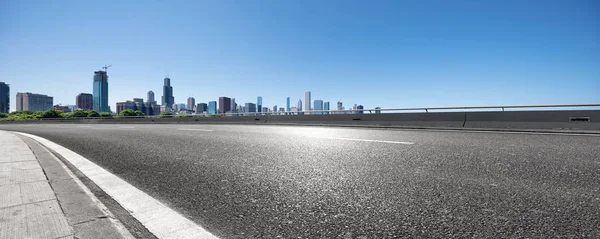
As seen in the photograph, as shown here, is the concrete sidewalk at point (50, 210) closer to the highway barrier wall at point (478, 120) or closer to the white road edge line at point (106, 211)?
the white road edge line at point (106, 211)

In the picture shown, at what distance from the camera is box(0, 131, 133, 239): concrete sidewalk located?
1.66 meters

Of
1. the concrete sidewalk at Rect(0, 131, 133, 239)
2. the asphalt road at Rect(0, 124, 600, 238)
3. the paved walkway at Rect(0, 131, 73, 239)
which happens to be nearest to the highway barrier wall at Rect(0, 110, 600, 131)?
the asphalt road at Rect(0, 124, 600, 238)

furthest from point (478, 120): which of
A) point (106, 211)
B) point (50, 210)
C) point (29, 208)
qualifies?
point (29, 208)

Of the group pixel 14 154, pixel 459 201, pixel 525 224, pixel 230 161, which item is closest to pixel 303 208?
pixel 459 201

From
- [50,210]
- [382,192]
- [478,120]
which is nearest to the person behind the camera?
[50,210]

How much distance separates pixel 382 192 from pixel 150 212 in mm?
1893

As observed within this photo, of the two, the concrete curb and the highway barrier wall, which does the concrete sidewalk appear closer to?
the concrete curb

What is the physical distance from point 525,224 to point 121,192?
10.6 ft

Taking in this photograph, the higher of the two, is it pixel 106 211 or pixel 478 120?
A: pixel 478 120

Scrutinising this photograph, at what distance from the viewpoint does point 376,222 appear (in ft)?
5.94

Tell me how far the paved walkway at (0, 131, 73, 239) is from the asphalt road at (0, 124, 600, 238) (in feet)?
2.30

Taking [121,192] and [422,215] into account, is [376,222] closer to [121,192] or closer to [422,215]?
[422,215]

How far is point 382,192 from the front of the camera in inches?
95.1

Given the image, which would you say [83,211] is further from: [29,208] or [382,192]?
[382,192]
